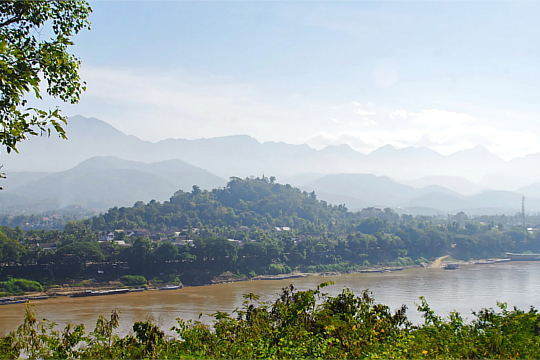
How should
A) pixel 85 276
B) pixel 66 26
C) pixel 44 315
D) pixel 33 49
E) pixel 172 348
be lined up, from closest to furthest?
pixel 33 49, pixel 66 26, pixel 172 348, pixel 44 315, pixel 85 276

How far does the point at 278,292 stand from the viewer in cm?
2188

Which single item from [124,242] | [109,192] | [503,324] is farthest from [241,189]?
[109,192]

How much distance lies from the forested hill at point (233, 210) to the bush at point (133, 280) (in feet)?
62.2

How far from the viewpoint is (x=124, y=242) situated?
117ft

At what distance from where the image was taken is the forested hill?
1891 inches

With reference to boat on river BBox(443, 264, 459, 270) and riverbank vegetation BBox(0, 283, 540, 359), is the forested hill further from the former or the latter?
riverbank vegetation BBox(0, 283, 540, 359)

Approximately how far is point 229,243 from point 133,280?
6.54 m

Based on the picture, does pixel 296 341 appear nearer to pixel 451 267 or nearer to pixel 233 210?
pixel 451 267

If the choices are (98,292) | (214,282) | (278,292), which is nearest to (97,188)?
(214,282)

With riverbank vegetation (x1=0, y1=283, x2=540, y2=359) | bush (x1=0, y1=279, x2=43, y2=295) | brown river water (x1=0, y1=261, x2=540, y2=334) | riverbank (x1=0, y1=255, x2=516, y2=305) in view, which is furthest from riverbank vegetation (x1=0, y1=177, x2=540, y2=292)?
riverbank vegetation (x1=0, y1=283, x2=540, y2=359)

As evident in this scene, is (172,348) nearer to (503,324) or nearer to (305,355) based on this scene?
(305,355)

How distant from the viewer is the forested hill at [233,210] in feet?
158

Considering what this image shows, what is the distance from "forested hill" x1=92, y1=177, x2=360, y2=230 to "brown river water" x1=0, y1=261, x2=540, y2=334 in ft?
74.6

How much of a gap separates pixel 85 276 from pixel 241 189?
3934cm
